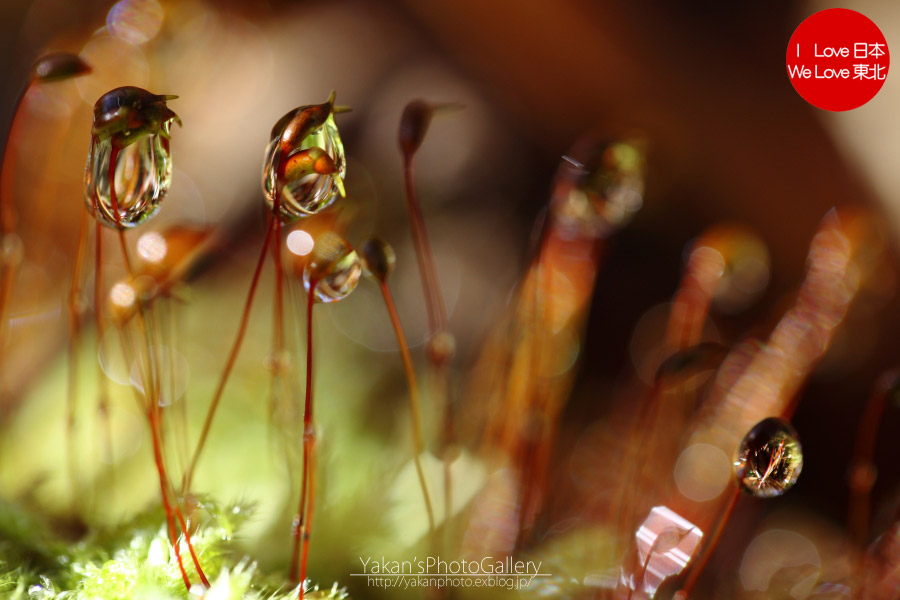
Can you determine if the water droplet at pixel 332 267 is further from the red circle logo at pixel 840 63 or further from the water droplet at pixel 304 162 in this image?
the red circle logo at pixel 840 63

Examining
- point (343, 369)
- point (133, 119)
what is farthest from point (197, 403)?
point (133, 119)

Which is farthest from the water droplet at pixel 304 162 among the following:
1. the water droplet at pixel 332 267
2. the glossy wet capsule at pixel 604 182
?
the glossy wet capsule at pixel 604 182

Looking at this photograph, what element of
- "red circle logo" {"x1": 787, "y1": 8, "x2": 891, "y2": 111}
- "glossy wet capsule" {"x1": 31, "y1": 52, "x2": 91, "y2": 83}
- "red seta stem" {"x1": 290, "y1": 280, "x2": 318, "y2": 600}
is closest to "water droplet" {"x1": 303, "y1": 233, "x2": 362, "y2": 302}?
"red seta stem" {"x1": 290, "y1": 280, "x2": 318, "y2": 600}

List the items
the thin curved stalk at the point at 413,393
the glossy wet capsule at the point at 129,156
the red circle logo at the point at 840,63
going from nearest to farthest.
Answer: the glossy wet capsule at the point at 129,156, the thin curved stalk at the point at 413,393, the red circle logo at the point at 840,63

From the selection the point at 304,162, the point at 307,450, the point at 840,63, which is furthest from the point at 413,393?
the point at 840,63

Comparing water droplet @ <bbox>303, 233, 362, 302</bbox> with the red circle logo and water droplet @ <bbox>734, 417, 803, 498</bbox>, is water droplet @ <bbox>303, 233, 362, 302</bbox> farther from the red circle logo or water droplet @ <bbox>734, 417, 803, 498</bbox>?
the red circle logo

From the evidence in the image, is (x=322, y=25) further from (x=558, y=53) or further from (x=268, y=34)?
(x=558, y=53)
